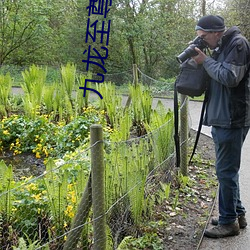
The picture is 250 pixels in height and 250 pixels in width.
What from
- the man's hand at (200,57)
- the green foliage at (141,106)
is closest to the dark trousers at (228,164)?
the man's hand at (200,57)

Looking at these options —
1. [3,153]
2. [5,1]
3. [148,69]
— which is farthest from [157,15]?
[3,153]

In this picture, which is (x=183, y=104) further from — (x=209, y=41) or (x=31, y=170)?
(x=31, y=170)

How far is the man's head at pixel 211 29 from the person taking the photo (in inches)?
115

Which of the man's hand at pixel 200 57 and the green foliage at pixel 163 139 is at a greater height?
the man's hand at pixel 200 57

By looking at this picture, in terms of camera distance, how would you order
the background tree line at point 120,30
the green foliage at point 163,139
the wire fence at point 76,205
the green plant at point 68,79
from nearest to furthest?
1. the wire fence at point 76,205
2. the green foliage at point 163,139
3. the green plant at point 68,79
4. the background tree line at point 120,30

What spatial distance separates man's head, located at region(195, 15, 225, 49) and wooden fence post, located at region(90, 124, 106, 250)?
124 centimetres

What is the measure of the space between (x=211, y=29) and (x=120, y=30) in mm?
12051

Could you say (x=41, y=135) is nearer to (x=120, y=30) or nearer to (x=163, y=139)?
(x=163, y=139)

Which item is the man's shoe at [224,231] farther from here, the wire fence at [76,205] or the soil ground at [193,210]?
the wire fence at [76,205]

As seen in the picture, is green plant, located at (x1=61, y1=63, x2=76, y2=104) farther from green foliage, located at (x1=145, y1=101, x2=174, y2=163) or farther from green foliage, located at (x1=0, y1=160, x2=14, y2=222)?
green foliage, located at (x1=0, y1=160, x2=14, y2=222)

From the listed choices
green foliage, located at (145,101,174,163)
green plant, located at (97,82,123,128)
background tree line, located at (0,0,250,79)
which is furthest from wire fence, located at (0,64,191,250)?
background tree line, located at (0,0,250,79)

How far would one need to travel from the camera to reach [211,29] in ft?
9.64

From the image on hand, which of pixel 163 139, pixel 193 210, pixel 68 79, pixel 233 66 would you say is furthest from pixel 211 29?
pixel 68 79

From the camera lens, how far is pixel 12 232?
272 centimetres
